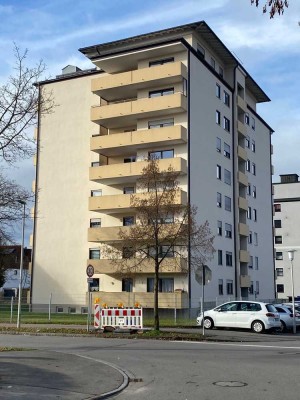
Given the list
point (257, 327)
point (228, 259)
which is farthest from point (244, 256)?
point (257, 327)

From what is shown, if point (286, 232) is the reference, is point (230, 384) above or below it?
below

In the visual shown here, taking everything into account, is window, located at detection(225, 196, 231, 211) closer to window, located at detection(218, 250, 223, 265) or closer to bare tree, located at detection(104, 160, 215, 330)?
window, located at detection(218, 250, 223, 265)

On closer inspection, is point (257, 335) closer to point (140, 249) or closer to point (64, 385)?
point (140, 249)

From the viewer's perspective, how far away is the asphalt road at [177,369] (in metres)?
9.60

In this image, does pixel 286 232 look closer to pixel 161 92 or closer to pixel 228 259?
Result: pixel 228 259

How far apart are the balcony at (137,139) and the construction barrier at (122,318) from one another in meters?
18.1

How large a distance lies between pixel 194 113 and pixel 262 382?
107 ft

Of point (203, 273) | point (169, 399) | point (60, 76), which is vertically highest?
point (60, 76)

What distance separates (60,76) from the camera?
166 ft

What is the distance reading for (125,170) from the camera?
1618 inches

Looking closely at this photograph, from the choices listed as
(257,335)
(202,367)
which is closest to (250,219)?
(257,335)

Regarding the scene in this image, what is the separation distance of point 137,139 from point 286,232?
5154 cm

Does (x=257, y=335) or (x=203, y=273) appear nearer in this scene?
(x=203, y=273)

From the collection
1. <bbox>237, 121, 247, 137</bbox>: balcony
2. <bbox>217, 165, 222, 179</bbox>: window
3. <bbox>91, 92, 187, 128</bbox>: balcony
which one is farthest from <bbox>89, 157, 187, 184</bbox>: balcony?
<bbox>237, 121, 247, 137</bbox>: balcony
